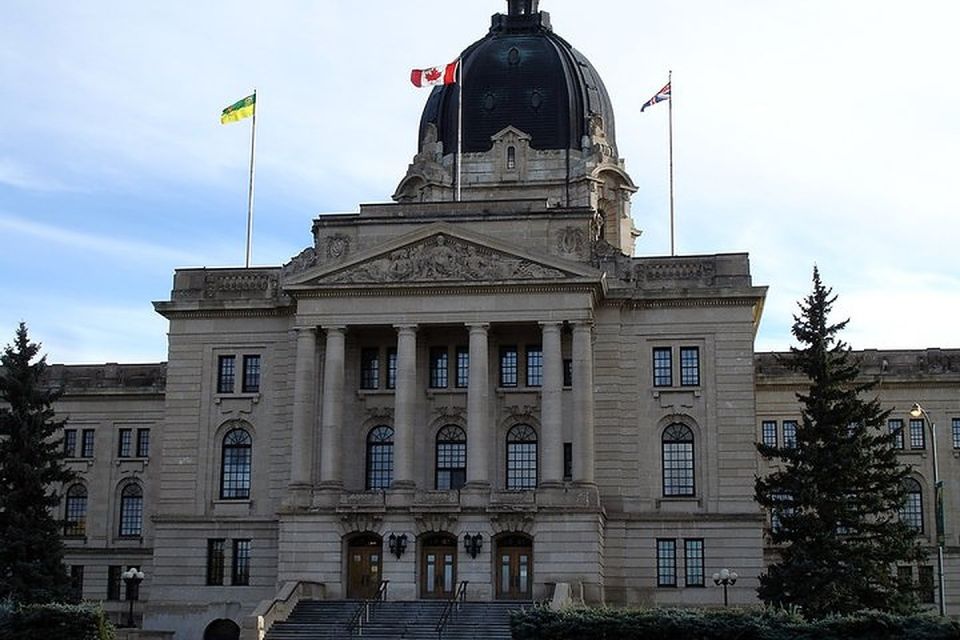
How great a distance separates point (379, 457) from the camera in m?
70.1

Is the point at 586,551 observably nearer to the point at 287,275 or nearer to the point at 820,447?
the point at 820,447

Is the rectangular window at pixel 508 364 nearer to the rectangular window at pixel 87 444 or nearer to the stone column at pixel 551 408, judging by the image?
the stone column at pixel 551 408

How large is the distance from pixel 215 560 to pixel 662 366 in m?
22.2

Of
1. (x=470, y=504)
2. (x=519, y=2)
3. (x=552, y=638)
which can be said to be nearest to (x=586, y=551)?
(x=470, y=504)

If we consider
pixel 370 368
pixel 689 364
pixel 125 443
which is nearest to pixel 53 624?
pixel 370 368

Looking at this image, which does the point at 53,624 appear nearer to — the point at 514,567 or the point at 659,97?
the point at 514,567

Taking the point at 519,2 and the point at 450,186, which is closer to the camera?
the point at 450,186

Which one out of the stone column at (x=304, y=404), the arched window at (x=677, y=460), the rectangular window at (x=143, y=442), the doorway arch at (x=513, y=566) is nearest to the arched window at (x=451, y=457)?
the doorway arch at (x=513, y=566)

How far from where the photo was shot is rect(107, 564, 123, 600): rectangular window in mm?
82938

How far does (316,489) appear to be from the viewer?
66875 millimetres

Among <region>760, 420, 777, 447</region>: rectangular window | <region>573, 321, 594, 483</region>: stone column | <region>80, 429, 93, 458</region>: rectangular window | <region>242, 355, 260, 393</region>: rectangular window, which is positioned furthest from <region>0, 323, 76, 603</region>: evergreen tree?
<region>760, 420, 777, 447</region>: rectangular window

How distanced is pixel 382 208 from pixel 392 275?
4.02 m

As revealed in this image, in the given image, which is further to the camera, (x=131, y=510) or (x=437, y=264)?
(x=131, y=510)

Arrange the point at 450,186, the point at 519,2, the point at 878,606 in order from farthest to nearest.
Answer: the point at 519,2 < the point at 450,186 < the point at 878,606
